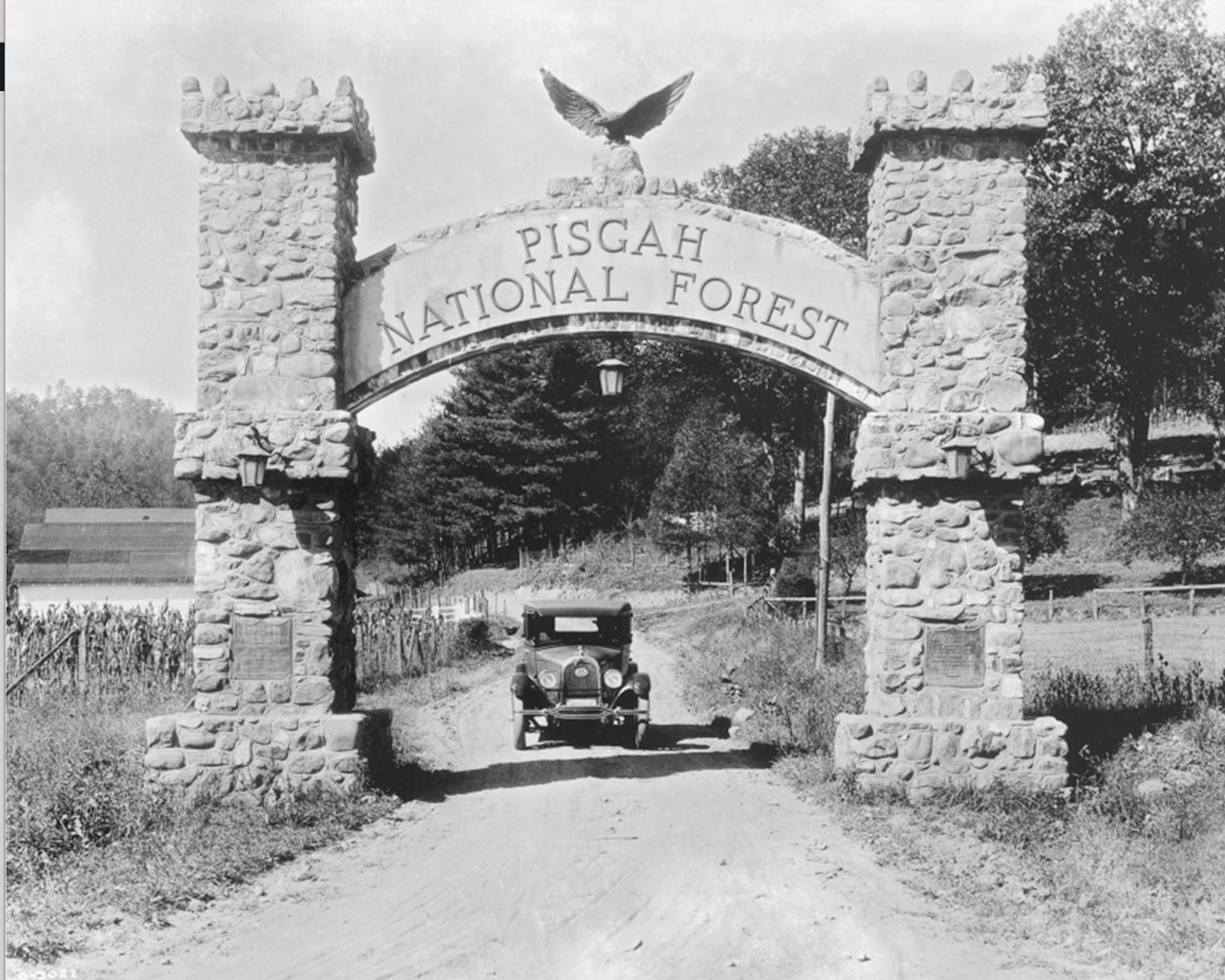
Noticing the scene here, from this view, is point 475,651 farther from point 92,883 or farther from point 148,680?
point 92,883

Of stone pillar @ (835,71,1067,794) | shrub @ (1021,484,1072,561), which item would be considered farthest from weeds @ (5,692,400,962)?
shrub @ (1021,484,1072,561)

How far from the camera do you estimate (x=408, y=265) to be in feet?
32.0

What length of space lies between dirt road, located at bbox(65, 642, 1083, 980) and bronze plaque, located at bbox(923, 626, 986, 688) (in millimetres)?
1517

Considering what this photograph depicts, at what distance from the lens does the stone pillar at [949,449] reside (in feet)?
30.6

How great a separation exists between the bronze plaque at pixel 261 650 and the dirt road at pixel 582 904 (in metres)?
1.53

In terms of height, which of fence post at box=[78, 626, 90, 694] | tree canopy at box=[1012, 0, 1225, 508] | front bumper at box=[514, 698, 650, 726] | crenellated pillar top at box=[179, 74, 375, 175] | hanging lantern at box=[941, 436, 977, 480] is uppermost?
tree canopy at box=[1012, 0, 1225, 508]

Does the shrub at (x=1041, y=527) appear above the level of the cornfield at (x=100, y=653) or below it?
above

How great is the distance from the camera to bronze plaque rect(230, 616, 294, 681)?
365 inches

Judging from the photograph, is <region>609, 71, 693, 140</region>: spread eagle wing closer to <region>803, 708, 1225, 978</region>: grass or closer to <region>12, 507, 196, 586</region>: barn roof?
<region>803, 708, 1225, 978</region>: grass

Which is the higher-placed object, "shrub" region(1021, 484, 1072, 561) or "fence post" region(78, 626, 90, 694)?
"shrub" region(1021, 484, 1072, 561)

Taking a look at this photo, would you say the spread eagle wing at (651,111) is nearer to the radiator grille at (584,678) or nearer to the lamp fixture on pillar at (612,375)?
the lamp fixture on pillar at (612,375)

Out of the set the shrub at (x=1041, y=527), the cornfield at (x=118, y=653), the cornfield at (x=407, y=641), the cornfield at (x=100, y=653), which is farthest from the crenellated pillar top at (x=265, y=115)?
the shrub at (x=1041, y=527)

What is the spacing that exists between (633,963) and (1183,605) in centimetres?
2158

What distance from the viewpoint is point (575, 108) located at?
9859 millimetres
